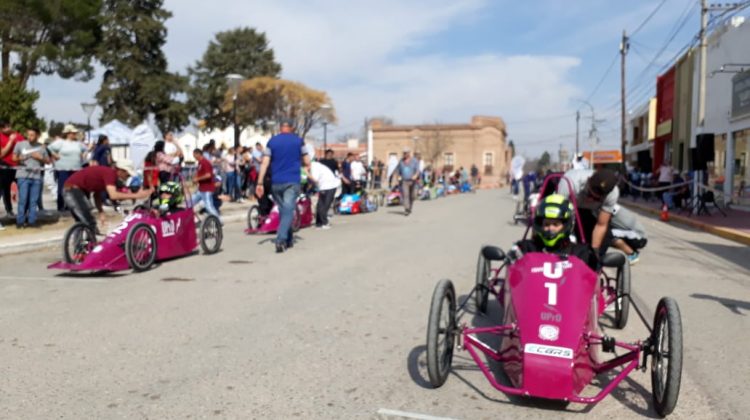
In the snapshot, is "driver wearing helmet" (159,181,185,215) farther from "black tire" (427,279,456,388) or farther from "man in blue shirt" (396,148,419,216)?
"man in blue shirt" (396,148,419,216)

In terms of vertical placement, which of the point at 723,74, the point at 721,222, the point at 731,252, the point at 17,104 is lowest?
the point at 731,252

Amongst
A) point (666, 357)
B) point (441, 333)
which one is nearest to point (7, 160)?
point (441, 333)

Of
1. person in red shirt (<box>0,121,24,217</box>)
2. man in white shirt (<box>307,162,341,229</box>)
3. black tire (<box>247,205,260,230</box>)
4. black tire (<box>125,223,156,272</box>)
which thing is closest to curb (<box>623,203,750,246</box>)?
man in white shirt (<box>307,162,341,229</box>)

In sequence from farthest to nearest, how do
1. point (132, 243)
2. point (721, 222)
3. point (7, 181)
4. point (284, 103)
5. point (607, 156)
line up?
point (607, 156) < point (284, 103) < point (721, 222) < point (7, 181) < point (132, 243)

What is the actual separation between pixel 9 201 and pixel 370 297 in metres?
9.34

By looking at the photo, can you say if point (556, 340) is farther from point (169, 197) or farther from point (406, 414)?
point (169, 197)

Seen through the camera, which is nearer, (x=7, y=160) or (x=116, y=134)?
(x=7, y=160)

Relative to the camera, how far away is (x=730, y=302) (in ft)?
23.9

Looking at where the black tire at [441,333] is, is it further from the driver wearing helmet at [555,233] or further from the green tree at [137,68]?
the green tree at [137,68]

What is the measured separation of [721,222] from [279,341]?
15263mm

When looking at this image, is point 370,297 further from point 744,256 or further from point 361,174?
point 361,174

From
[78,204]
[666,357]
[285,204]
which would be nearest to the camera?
[666,357]

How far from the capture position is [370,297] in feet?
23.1

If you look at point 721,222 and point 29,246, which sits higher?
point 29,246
